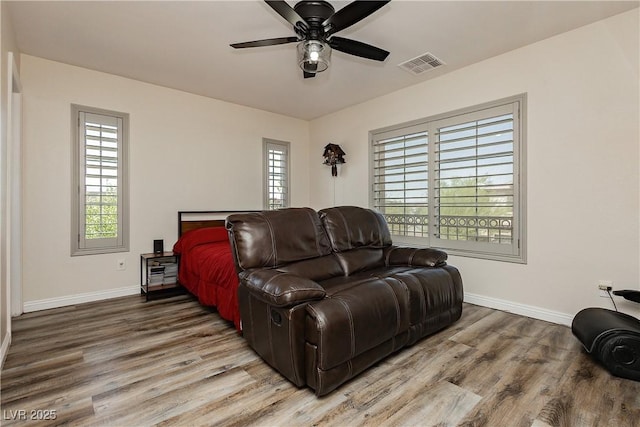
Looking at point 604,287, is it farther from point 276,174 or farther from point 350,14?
point 276,174

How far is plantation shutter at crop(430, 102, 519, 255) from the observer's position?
3.26 m

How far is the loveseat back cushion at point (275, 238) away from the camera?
2.35 meters

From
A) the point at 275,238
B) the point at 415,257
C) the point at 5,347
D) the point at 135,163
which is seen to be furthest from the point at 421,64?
the point at 5,347

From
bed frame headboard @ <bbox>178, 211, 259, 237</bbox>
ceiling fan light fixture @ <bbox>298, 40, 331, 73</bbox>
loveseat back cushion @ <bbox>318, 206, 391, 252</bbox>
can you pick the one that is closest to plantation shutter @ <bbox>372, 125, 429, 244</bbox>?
loveseat back cushion @ <bbox>318, 206, 391, 252</bbox>

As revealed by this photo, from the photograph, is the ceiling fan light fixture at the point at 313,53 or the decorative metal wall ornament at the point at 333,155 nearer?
the ceiling fan light fixture at the point at 313,53

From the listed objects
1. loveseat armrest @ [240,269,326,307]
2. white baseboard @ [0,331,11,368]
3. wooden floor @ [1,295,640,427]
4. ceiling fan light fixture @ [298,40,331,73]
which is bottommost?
wooden floor @ [1,295,640,427]

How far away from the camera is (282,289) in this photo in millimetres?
1850

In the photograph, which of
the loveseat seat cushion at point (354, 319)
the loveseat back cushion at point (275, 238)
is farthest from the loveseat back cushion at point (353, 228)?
the loveseat seat cushion at point (354, 319)

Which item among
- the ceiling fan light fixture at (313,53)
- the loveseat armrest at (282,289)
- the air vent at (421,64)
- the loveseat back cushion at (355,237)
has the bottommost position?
the loveseat armrest at (282,289)

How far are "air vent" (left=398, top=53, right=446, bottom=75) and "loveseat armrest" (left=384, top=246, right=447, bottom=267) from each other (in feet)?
6.80

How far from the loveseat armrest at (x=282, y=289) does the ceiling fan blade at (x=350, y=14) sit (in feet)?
5.67

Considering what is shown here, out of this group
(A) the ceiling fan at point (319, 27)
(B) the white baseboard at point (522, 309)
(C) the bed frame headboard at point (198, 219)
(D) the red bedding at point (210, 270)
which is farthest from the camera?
(C) the bed frame headboard at point (198, 219)

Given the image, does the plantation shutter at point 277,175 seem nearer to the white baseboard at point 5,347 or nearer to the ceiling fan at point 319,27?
the ceiling fan at point 319,27

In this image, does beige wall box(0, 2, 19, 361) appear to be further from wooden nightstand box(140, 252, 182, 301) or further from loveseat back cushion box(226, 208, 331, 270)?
loveseat back cushion box(226, 208, 331, 270)
